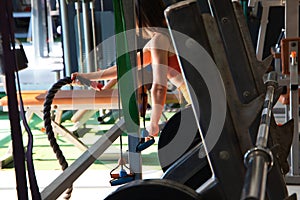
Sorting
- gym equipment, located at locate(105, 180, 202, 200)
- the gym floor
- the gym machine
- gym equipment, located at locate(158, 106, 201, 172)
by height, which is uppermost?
the gym machine

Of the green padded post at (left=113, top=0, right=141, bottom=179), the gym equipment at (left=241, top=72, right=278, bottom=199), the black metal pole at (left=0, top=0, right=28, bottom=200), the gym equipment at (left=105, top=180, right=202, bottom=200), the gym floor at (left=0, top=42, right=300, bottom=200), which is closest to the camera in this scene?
the gym equipment at (left=241, top=72, right=278, bottom=199)

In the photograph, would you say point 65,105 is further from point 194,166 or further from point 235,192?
point 235,192

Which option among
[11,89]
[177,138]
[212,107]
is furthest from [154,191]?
[177,138]

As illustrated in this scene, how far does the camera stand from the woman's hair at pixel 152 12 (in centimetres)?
283

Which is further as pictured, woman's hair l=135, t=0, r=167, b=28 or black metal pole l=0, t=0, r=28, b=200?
woman's hair l=135, t=0, r=167, b=28

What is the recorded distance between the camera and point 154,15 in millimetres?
2951

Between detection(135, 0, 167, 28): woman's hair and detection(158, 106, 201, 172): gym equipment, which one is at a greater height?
detection(135, 0, 167, 28): woman's hair

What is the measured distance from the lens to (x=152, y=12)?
2.92 meters

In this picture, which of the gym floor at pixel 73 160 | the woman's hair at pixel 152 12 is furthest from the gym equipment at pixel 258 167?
the gym floor at pixel 73 160

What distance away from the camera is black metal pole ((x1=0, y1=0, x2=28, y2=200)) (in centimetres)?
131

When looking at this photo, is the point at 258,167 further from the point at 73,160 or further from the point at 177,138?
the point at 73,160

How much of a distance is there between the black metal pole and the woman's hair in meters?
1.44

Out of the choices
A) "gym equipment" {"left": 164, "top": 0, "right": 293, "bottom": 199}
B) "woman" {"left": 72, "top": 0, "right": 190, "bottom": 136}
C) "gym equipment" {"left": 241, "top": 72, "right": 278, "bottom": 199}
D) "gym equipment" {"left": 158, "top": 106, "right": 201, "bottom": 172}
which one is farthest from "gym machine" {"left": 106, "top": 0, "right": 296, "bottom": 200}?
"woman" {"left": 72, "top": 0, "right": 190, "bottom": 136}

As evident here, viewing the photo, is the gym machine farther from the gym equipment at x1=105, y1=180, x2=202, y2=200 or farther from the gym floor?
the gym floor
